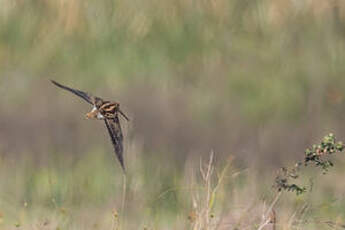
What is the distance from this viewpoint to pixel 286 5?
36.4 feet

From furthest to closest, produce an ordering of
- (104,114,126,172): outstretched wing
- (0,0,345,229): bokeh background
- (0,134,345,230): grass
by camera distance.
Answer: (0,0,345,229): bokeh background < (0,134,345,230): grass < (104,114,126,172): outstretched wing

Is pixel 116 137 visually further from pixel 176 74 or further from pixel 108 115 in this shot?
pixel 176 74

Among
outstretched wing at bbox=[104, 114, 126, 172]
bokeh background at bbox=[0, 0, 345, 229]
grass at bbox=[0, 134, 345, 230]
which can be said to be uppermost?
bokeh background at bbox=[0, 0, 345, 229]

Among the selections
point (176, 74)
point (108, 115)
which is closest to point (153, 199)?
point (108, 115)

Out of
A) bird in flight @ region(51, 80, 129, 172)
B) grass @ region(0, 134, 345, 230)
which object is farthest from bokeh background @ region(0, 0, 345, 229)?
bird in flight @ region(51, 80, 129, 172)

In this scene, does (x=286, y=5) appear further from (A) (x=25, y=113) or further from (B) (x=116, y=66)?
(A) (x=25, y=113)

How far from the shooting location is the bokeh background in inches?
420

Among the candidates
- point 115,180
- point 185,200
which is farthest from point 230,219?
point 115,180

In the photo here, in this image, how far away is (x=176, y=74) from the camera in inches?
432

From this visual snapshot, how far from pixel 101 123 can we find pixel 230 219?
387 cm

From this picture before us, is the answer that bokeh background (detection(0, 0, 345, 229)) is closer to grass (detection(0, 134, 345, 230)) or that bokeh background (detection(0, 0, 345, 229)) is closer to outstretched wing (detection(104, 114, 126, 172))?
grass (detection(0, 134, 345, 230))

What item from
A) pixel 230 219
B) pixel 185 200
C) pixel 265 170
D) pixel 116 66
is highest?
pixel 116 66

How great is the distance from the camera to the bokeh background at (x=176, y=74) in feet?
35.0

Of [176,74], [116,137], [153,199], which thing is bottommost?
[116,137]
